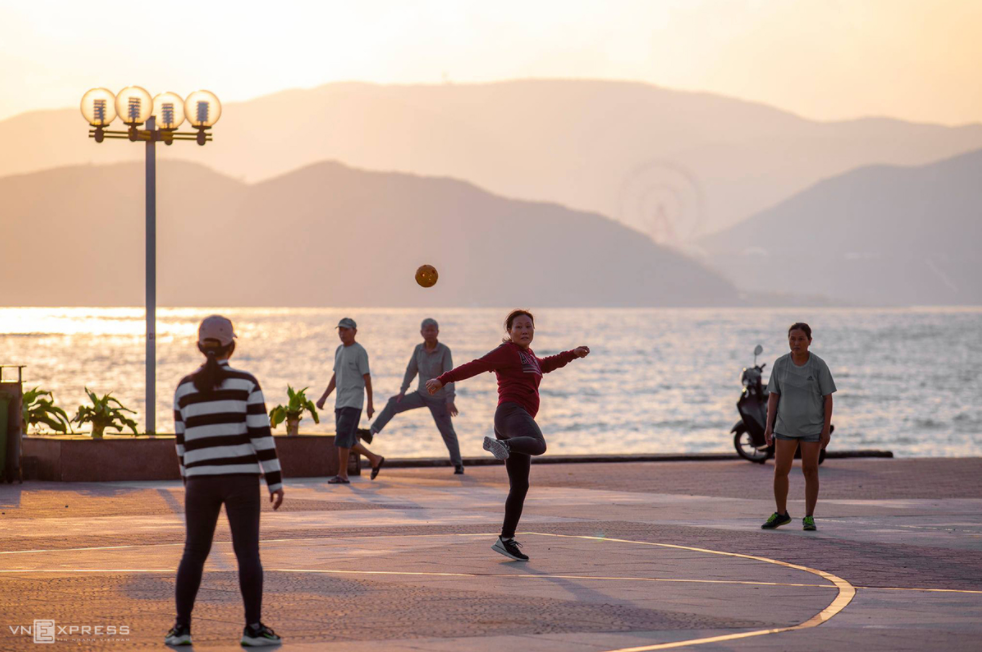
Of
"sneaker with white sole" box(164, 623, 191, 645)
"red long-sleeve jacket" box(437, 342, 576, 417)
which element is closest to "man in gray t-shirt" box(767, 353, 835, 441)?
"red long-sleeve jacket" box(437, 342, 576, 417)

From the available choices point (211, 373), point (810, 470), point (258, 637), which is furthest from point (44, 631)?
point (810, 470)

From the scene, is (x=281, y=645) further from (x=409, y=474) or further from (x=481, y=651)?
(x=409, y=474)

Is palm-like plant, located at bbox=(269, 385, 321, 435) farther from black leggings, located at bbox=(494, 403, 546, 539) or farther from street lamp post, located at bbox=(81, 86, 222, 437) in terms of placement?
black leggings, located at bbox=(494, 403, 546, 539)

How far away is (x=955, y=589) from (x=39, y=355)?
4211 inches

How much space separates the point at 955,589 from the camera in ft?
30.0

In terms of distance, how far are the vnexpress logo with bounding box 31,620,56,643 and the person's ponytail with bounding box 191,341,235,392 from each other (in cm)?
149

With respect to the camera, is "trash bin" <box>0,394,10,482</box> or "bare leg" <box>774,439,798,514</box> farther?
"trash bin" <box>0,394,10,482</box>

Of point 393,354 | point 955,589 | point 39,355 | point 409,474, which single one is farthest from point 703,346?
point 955,589

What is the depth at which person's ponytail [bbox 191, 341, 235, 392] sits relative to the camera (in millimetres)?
7223

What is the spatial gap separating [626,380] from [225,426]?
72987 mm

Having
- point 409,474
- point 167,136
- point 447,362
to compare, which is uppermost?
point 167,136

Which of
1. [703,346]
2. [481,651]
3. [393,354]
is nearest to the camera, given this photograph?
[481,651]

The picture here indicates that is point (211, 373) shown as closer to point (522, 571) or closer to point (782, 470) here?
point (522, 571)

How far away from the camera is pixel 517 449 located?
33.6ft
